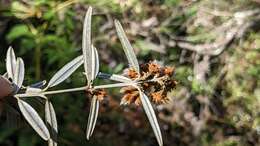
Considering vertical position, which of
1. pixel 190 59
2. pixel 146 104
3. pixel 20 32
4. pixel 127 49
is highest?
pixel 20 32

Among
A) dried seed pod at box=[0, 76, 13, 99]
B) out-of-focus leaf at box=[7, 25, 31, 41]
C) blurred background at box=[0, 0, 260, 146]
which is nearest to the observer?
dried seed pod at box=[0, 76, 13, 99]

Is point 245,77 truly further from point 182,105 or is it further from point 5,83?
point 5,83

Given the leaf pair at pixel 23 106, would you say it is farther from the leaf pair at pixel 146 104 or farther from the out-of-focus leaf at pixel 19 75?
the leaf pair at pixel 146 104

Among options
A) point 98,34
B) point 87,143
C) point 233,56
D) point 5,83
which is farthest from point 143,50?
point 5,83

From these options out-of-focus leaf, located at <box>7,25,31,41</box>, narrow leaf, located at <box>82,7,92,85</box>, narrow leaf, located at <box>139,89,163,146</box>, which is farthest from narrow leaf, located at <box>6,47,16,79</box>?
out-of-focus leaf, located at <box>7,25,31,41</box>

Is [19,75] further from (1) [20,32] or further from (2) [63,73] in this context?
Answer: (1) [20,32]

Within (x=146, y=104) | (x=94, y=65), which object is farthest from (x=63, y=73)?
(x=146, y=104)

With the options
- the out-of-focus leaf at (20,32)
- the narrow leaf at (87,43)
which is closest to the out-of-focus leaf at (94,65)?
the narrow leaf at (87,43)

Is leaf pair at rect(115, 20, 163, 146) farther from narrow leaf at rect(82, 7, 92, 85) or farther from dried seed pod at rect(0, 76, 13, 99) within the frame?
dried seed pod at rect(0, 76, 13, 99)

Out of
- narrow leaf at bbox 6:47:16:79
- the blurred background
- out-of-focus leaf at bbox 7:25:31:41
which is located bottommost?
the blurred background
